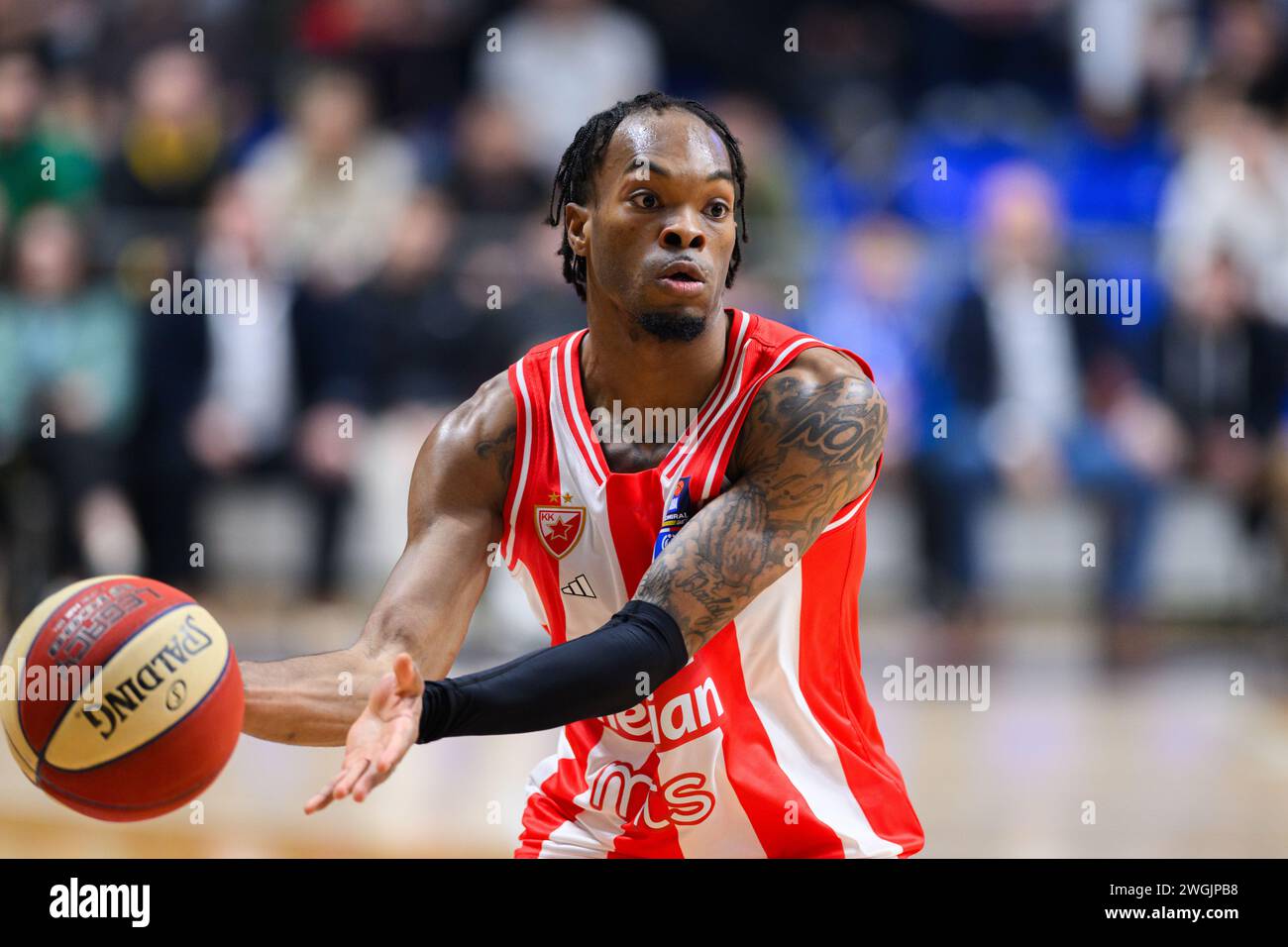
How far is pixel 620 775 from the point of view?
154 inches

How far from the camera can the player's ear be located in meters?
4.36

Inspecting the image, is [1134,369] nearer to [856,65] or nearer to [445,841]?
[856,65]

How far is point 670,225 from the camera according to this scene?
12.8 ft

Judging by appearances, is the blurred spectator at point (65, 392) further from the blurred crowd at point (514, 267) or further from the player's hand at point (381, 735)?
the player's hand at point (381, 735)

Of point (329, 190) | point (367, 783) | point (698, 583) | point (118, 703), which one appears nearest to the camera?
point (367, 783)

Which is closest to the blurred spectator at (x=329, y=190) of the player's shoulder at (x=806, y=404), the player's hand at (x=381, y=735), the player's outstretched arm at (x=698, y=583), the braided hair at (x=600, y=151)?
the braided hair at (x=600, y=151)

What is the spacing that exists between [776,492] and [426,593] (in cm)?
86

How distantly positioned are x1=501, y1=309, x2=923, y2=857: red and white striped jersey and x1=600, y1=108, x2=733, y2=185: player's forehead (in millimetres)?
456

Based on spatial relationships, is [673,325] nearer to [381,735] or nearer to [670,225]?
[670,225]

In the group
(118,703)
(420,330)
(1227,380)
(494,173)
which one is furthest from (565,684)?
(1227,380)

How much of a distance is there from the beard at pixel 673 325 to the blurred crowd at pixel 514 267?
17.3 ft

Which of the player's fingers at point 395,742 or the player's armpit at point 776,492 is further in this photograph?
the player's armpit at point 776,492

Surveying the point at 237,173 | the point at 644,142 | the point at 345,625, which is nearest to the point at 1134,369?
the point at 345,625

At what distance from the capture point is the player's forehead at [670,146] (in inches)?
156
